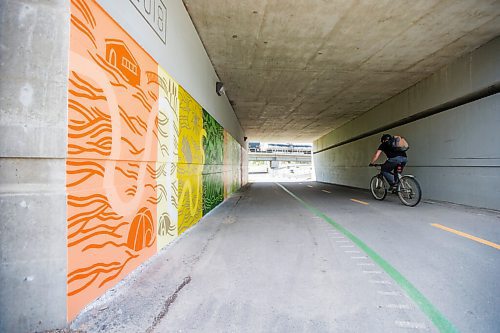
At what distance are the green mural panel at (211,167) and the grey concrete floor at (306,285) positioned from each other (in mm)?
1966

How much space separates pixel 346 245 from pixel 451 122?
6.74m

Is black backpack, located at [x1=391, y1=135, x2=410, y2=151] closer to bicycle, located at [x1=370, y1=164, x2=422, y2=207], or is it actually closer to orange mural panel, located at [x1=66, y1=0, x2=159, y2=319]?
bicycle, located at [x1=370, y1=164, x2=422, y2=207]

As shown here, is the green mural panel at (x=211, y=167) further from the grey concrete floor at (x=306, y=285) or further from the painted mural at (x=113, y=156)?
the painted mural at (x=113, y=156)

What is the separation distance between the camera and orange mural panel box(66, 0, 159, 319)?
1.99 m

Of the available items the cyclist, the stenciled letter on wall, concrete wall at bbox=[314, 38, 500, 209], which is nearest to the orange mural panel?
the stenciled letter on wall

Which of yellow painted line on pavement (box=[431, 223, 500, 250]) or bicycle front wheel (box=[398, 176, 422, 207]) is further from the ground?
bicycle front wheel (box=[398, 176, 422, 207])

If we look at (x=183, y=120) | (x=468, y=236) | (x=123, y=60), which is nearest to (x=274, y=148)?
(x=183, y=120)

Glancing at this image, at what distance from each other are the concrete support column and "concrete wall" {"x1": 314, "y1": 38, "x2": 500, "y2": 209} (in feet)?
27.8

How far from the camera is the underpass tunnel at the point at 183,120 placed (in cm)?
181

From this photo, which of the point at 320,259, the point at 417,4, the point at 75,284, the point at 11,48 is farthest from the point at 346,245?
the point at 417,4

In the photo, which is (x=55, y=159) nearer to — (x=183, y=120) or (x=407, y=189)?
(x=183, y=120)

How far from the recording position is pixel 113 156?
8.03ft

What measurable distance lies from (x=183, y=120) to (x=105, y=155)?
239 centimetres

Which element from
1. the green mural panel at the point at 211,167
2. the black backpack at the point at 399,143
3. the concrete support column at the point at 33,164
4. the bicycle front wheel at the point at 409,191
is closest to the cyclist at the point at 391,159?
the black backpack at the point at 399,143
